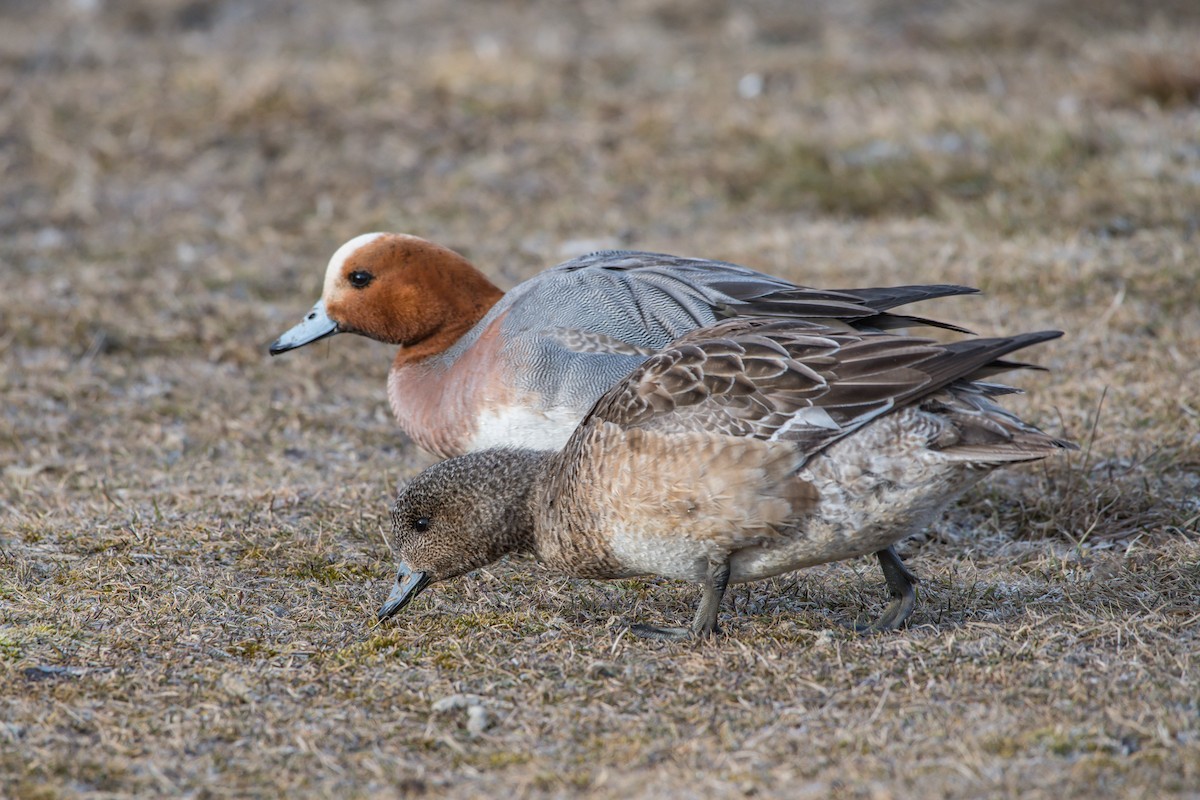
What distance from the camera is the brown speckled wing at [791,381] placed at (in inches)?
124

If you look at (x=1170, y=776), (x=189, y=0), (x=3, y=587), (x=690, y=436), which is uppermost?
(x=189, y=0)

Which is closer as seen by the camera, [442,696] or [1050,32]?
[442,696]

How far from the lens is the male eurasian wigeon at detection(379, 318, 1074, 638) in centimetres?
312

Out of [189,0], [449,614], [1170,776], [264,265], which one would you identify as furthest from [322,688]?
[189,0]

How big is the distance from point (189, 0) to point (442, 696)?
32.7 ft

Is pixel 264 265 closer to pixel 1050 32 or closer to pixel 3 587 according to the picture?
pixel 3 587

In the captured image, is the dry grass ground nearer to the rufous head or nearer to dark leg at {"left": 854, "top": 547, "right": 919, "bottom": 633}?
dark leg at {"left": 854, "top": 547, "right": 919, "bottom": 633}

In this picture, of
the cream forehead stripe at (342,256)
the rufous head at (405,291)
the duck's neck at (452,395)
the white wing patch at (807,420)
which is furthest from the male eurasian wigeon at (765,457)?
the cream forehead stripe at (342,256)

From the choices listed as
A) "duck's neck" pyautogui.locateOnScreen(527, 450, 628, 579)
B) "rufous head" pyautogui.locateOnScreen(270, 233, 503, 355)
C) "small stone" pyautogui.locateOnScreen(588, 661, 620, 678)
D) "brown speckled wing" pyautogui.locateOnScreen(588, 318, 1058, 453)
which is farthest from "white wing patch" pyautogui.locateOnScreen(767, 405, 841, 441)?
"rufous head" pyautogui.locateOnScreen(270, 233, 503, 355)

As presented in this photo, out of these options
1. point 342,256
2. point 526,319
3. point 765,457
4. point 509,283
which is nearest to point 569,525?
point 765,457

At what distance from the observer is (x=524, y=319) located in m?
4.49

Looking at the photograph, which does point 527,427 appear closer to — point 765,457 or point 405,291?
point 405,291

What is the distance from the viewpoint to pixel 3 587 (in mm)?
3727

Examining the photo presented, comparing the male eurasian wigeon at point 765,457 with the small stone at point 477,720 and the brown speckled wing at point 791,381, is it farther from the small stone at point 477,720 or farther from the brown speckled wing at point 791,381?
the small stone at point 477,720
